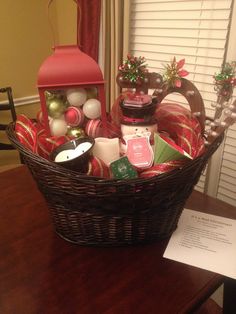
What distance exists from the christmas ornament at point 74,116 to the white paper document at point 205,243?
0.40 m

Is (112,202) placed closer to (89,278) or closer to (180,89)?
(89,278)

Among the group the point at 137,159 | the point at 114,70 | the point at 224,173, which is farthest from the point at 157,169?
the point at 114,70

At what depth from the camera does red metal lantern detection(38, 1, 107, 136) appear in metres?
0.76

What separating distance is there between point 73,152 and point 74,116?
0.17 meters

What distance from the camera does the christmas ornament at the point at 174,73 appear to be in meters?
0.77

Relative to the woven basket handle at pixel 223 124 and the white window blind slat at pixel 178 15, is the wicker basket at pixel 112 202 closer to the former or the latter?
the woven basket handle at pixel 223 124

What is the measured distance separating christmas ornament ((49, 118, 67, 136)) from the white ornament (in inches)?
2.4

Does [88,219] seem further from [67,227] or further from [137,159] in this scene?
[137,159]

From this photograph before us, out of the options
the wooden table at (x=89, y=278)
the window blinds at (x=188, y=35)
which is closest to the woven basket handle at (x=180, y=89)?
the wooden table at (x=89, y=278)

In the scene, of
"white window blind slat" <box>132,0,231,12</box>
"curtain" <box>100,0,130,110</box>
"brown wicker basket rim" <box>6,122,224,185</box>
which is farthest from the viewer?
"curtain" <box>100,0,130,110</box>

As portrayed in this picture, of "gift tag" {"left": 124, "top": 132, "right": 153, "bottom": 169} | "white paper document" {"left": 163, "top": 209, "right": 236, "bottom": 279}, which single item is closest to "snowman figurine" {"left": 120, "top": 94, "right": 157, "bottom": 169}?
"gift tag" {"left": 124, "top": 132, "right": 153, "bottom": 169}

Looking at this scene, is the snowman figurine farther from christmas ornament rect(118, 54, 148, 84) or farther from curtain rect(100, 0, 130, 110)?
curtain rect(100, 0, 130, 110)

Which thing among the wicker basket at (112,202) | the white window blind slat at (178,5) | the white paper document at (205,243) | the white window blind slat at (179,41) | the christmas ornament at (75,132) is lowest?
the white paper document at (205,243)

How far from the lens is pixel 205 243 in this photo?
0.72 metres
